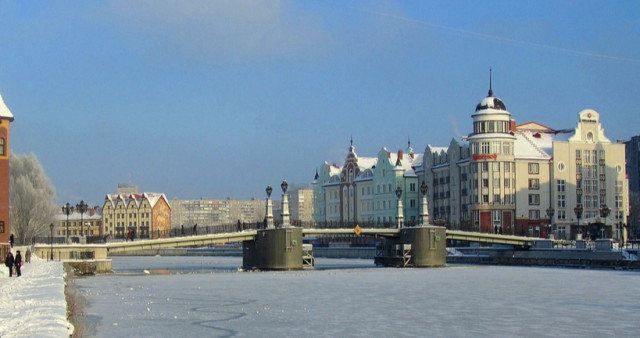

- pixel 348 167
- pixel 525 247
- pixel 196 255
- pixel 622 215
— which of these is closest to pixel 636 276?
pixel 525 247

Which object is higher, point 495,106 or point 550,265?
point 495,106

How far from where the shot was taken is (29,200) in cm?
9656

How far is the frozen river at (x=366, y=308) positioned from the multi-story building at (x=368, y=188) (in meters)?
65.9

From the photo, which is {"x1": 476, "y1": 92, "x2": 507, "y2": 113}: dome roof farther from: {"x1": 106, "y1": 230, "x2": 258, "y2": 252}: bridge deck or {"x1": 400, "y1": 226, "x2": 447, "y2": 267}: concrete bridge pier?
{"x1": 106, "y1": 230, "x2": 258, "y2": 252}: bridge deck

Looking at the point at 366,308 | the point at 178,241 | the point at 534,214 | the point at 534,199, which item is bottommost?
the point at 366,308

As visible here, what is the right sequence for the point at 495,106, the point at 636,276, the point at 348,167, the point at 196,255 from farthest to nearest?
the point at 196,255 < the point at 348,167 < the point at 495,106 < the point at 636,276

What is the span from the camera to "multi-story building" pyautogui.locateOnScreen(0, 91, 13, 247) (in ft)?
209

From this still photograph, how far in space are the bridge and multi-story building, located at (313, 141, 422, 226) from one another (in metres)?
31.8

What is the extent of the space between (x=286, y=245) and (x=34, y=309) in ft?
169

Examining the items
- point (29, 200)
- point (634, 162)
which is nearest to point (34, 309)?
point (29, 200)

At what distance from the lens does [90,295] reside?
44.4 m

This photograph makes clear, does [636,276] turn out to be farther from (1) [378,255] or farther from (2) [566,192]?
(2) [566,192]

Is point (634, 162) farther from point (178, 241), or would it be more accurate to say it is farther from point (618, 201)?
point (178, 241)

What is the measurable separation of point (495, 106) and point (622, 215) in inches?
785
